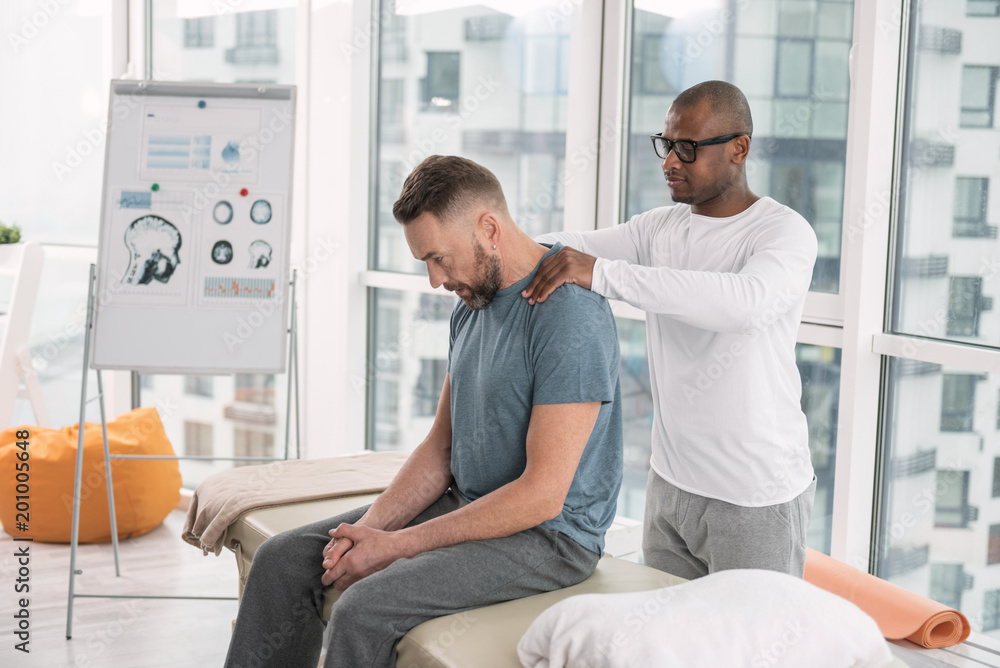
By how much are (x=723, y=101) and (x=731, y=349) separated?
0.44 m

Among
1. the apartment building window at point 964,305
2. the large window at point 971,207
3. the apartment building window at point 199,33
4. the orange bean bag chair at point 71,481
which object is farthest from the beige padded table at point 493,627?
the apartment building window at point 199,33

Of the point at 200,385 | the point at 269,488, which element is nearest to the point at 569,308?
the point at 269,488

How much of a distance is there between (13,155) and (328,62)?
1.49 meters

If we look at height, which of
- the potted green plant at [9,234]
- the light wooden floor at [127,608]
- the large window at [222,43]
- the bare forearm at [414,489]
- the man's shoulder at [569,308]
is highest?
the large window at [222,43]

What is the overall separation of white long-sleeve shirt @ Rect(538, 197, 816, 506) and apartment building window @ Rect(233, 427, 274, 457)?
240 cm

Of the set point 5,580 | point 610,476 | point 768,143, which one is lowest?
point 5,580

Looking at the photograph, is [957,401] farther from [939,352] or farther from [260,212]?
[260,212]

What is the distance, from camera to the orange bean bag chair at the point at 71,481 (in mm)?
3098

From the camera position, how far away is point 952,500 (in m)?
2.21

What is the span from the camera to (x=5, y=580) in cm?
288

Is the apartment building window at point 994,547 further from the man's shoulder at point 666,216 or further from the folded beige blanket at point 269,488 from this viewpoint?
the folded beige blanket at point 269,488

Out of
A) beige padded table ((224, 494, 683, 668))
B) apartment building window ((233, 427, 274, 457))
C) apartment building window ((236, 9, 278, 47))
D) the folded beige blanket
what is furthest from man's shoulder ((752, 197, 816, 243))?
apartment building window ((233, 427, 274, 457))

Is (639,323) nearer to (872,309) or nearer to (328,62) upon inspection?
(872,309)

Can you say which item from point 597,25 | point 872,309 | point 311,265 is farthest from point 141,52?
point 872,309
